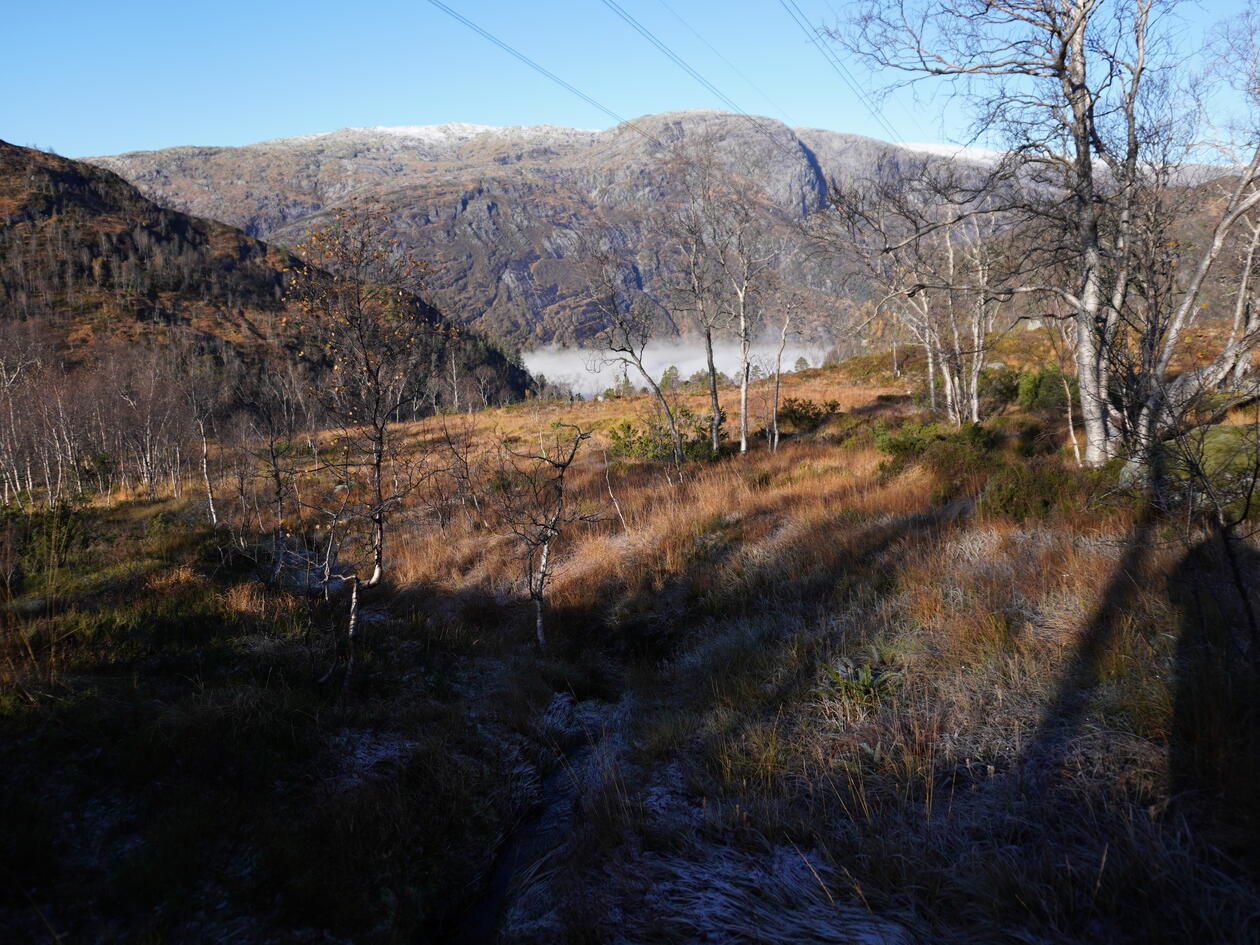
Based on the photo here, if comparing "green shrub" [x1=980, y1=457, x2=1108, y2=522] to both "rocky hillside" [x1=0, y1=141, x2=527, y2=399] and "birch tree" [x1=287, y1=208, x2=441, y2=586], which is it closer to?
"birch tree" [x1=287, y1=208, x2=441, y2=586]

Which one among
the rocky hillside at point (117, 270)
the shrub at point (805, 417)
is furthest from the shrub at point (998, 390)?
the rocky hillside at point (117, 270)

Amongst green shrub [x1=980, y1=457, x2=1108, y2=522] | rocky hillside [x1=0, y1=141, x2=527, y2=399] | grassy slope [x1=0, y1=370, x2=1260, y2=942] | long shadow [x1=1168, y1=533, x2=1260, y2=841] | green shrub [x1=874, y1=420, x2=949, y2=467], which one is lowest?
grassy slope [x1=0, y1=370, x2=1260, y2=942]

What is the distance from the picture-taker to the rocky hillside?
3179 inches

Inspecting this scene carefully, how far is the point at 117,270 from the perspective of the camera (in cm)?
9288

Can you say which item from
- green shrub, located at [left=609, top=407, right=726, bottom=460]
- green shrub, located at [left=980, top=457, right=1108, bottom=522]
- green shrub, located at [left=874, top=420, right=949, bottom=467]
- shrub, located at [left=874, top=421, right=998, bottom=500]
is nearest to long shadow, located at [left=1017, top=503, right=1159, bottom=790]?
green shrub, located at [left=980, top=457, right=1108, bottom=522]

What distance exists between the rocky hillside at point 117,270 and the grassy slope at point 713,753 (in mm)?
71319

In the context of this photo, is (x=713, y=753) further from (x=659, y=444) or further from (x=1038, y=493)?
(x=659, y=444)

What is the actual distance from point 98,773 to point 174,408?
30.0m

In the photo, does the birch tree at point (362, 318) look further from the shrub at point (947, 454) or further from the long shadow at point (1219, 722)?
the shrub at point (947, 454)

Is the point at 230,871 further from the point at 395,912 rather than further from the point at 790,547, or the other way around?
the point at 790,547

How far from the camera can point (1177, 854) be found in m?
2.28

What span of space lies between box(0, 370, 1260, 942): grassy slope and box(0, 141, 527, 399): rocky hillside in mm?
71319

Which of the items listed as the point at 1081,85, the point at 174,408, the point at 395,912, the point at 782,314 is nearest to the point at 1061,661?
the point at 395,912

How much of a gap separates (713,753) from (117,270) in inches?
4905
